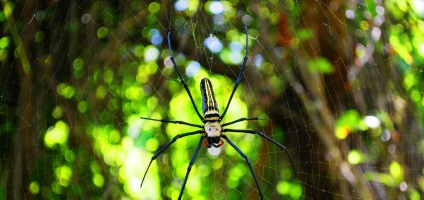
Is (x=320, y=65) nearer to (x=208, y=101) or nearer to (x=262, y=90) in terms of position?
(x=262, y=90)

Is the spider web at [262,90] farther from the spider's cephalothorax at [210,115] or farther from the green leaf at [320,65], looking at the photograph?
the spider's cephalothorax at [210,115]

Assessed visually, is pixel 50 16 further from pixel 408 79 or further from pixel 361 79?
pixel 408 79

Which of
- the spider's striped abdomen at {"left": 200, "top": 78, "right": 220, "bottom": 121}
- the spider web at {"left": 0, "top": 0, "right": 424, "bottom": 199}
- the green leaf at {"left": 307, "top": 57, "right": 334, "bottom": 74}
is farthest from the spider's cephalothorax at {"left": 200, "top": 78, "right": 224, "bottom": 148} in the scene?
the green leaf at {"left": 307, "top": 57, "right": 334, "bottom": 74}

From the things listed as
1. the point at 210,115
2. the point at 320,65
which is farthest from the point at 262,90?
the point at 210,115

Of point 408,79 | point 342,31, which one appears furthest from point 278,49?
point 408,79

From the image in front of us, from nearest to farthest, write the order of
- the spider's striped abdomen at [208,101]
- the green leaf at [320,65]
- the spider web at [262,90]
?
the spider's striped abdomen at [208,101], the spider web at [262,90], the green leaf at [320,65]

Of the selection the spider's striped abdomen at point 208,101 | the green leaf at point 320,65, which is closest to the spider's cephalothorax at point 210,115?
the spider's striped abdomen at point 208,101

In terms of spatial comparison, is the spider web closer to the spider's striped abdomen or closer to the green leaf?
the green leaf
